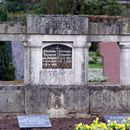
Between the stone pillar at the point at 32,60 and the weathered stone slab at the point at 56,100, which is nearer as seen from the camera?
the stone pillar at the point at 32,60

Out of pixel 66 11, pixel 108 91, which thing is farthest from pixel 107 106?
pixel 66 11

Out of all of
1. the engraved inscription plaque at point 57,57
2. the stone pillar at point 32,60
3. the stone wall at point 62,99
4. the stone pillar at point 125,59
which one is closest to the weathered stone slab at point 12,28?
the stone pillar at point 32,60

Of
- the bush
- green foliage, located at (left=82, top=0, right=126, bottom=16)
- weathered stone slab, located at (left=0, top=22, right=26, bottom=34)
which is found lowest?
the bush

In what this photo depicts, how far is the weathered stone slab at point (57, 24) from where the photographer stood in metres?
11.4

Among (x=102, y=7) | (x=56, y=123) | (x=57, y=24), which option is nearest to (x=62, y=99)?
(x=56, y=123)

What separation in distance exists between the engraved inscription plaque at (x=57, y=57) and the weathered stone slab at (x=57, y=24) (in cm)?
35

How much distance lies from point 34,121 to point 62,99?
3.83 ft

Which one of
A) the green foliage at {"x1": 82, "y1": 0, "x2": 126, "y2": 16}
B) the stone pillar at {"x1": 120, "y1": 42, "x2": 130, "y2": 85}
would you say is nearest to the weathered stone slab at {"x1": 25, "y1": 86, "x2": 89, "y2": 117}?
the stone pillar at {"x1": 120, "y1": 42, "x2": 130, "y2": 85}

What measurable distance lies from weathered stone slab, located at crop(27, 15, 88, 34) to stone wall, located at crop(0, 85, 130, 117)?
122cm

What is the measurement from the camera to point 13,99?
11.5 metres

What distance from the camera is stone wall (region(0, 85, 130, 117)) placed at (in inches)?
452

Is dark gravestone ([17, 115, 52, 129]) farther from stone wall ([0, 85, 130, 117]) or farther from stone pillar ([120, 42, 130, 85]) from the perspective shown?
stone pillar ([120, 42, 130, 85])

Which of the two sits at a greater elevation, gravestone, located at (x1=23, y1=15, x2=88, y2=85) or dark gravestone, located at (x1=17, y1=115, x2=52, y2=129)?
gravestone, located at (x1=23, y1=15, x2=88, y2=85)

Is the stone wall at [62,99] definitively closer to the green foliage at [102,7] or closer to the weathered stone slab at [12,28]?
the weathered stone slab at [12,28]
